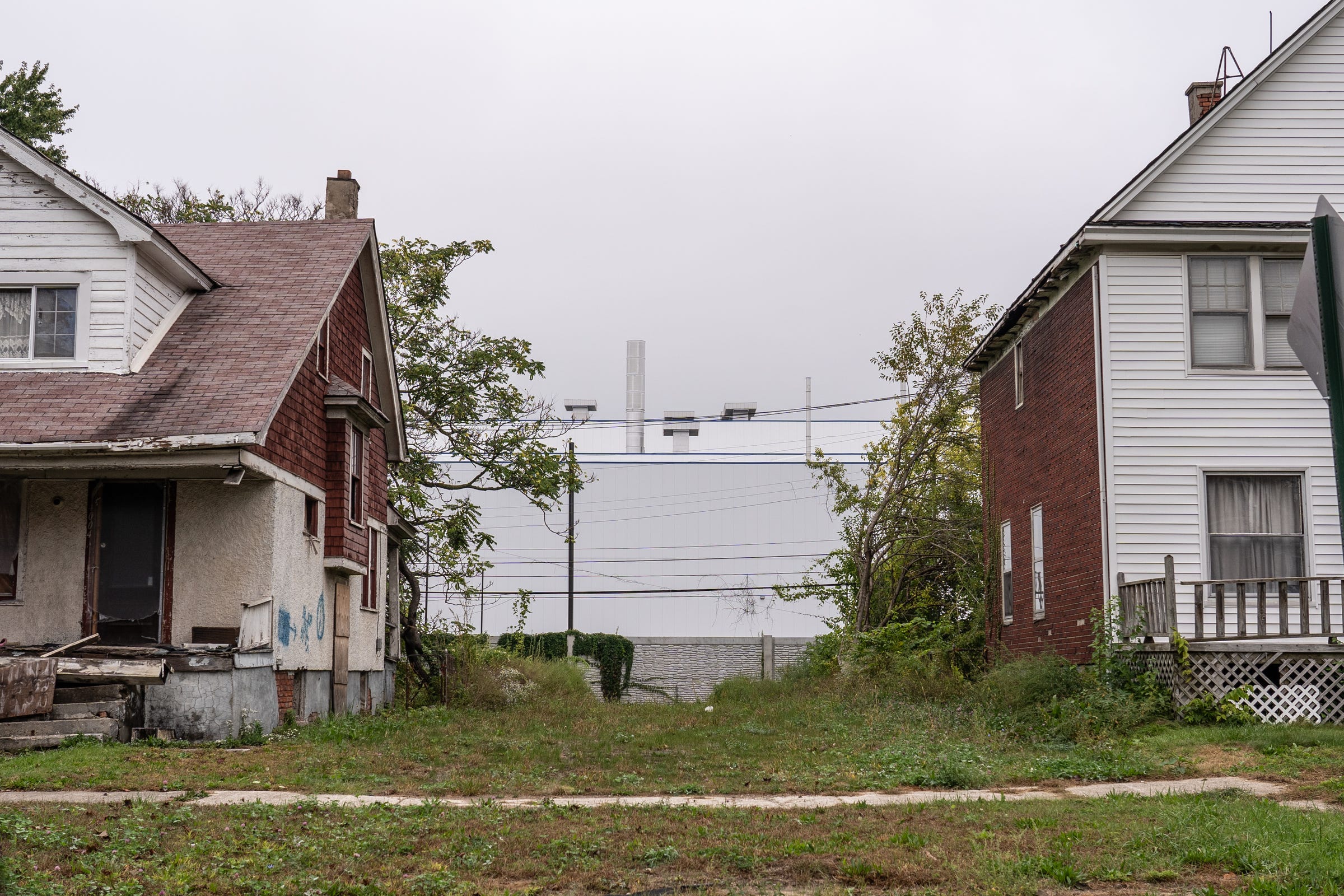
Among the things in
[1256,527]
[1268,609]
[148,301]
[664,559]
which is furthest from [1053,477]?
[664,559]

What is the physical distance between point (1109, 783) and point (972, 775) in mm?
1315

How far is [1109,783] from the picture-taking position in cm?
1222

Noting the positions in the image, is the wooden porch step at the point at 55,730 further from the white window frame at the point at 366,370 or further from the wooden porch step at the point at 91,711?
the white window frame at the point at 366,370

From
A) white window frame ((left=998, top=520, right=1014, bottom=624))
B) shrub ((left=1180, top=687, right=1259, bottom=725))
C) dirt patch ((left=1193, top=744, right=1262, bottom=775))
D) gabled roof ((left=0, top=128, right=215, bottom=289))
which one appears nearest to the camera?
dirt patch ((left=1193, top=744, right=1262, bottom=775))

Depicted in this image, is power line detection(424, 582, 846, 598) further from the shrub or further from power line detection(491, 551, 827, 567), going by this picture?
the shrub

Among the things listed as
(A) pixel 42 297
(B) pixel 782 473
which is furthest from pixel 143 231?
(B) pixel 782 473

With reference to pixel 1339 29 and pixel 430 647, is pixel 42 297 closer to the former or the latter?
pixel 430 647

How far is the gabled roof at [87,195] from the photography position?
57.9ft

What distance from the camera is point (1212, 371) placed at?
18484 millimetres

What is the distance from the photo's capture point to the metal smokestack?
5572 cm

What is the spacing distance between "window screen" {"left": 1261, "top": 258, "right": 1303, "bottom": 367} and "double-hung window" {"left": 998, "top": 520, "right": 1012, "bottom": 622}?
708 centimetres

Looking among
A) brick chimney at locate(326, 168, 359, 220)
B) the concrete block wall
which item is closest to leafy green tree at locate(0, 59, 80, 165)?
brick chimney at locate(326, 168, 359, 220)

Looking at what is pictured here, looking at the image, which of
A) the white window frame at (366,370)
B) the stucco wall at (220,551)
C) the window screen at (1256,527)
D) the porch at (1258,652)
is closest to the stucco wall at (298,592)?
the stucco wall at (220,551)

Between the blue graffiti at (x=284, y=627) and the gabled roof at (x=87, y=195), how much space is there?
5.39m
